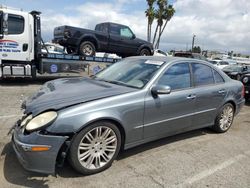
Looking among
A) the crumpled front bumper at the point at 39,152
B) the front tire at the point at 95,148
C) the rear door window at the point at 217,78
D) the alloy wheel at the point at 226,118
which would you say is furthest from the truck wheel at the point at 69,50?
the crumpled front bumper at the point at 39,152

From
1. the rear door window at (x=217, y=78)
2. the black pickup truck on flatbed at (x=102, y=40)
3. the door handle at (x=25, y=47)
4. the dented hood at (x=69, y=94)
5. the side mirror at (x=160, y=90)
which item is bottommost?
the dented hood at (x=69, y=94)

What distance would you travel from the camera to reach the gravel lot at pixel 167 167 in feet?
10.1

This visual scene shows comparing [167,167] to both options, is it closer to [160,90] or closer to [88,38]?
[160,90]

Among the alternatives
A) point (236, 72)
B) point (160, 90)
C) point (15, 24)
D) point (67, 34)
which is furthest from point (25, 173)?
point (236, 72)

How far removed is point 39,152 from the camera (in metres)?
2.82

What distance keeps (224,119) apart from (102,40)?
7.70 metres

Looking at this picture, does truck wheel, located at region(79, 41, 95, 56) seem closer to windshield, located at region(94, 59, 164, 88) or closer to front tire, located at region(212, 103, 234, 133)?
windshield, located at region(94, 59, 164, 88)

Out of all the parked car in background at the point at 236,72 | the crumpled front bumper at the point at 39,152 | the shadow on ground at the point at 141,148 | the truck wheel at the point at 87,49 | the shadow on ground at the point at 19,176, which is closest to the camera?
the crumpled front bumper at the point at 39,152

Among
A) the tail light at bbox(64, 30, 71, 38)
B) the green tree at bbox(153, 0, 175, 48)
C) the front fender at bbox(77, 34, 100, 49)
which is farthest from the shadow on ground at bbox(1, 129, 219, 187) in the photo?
the green tree at bbox(153, 0, 175, 48)

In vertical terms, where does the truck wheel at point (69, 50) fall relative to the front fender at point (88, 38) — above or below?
below

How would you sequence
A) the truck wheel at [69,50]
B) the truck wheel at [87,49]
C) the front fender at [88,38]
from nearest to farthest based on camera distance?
the front fender at [88,38]
the truck wheel at [87,49]
the truck wheel at [69,50]

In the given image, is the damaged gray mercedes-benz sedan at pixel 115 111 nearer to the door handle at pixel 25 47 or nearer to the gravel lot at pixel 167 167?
the gravel lot at pixel 167 167

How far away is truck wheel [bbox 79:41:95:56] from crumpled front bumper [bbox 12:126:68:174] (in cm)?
833

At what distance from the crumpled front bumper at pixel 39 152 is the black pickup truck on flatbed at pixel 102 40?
26.7 feet
